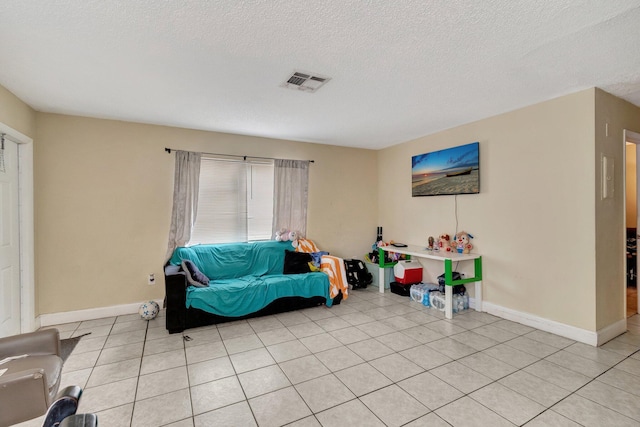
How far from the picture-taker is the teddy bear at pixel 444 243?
4142 mm

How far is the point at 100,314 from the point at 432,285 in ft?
14.7

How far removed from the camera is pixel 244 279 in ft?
13.0

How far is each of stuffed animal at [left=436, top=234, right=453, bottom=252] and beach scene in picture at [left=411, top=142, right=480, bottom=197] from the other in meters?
0.64

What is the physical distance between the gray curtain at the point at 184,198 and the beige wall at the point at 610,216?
4.62 metres

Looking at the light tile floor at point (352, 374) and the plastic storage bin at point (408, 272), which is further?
the plastic storage bin at point (408, 272)

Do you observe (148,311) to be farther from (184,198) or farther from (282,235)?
(282,235)

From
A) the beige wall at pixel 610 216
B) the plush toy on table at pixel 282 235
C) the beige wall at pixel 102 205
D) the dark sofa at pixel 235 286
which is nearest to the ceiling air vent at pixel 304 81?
the beige wall at pixel 102 205

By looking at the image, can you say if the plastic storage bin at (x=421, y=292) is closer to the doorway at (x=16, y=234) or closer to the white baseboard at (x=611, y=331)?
the white baseboard at (x=611, y=331)

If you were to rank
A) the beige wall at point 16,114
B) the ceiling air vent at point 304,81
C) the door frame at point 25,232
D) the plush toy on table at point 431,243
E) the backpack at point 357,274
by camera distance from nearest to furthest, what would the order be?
the ceiling air vent at point 304,81 < the beige wall at point 16,114 < the door frame at point 25,232 < the plush toy on table at point 431,243 < the backpack at point 357,274

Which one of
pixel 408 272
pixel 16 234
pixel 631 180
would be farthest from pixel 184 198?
pixel 631 180

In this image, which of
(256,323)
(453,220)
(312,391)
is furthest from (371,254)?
(312,391)

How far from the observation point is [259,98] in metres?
3.02

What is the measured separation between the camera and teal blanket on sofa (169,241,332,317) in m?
3.41

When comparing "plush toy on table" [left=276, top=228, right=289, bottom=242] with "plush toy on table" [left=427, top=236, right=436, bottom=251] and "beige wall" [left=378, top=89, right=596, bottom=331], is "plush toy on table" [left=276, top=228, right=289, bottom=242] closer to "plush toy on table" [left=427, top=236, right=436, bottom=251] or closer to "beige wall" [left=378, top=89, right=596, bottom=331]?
"plush toy on table" [left=427, top=236, right=436, bottom=251]
